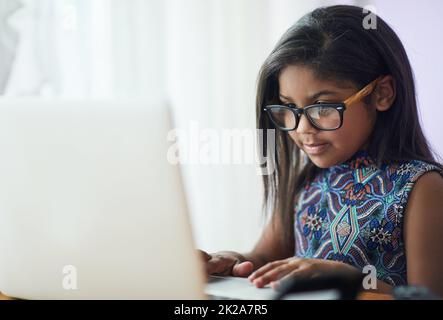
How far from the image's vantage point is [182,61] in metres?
2.09

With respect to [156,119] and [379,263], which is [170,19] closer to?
[379,263]

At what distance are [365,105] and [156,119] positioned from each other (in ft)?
2.16

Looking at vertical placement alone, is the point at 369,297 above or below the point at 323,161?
below

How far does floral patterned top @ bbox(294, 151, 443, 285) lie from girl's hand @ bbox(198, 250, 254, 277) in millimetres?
243

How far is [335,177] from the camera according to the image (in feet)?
4.17

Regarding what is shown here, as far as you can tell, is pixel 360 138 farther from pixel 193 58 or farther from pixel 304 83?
pixel 193 58

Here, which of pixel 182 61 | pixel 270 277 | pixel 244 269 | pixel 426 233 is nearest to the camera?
pixel 270 277

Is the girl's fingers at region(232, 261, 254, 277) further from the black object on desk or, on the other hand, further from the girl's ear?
the girl's ear

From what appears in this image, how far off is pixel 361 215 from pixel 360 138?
143mm

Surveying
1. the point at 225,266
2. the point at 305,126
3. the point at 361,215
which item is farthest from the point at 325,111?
the point at 225,266

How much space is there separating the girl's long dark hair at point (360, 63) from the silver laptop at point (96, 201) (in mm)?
596

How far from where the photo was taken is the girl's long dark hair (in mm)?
1163
